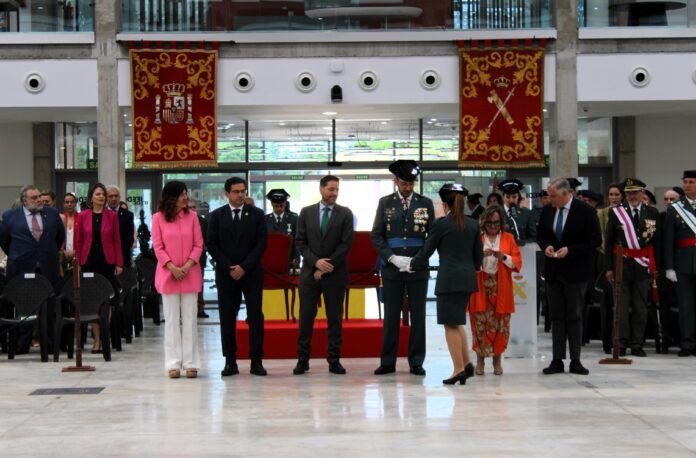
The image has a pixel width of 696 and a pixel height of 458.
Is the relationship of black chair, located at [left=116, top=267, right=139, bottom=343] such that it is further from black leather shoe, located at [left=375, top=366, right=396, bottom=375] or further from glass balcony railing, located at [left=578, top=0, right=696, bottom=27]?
glass balcony railing, located at [left=578, top=0, right=696, bottom=27]

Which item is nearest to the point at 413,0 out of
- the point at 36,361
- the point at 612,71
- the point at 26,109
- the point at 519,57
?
the point at 519,57

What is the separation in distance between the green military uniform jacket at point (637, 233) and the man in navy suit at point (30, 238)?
6170mm

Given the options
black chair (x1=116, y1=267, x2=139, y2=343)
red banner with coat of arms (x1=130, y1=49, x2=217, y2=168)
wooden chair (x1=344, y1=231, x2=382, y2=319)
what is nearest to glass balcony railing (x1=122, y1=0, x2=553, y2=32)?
red banner with coat of arms (x1=130, y1=49, x2=217, y2=168)

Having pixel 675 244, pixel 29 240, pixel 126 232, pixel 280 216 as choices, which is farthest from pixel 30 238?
pixel 675 244

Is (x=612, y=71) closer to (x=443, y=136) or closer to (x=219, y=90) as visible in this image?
(x=443, y=136)

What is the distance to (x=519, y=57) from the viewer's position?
72.4 feet

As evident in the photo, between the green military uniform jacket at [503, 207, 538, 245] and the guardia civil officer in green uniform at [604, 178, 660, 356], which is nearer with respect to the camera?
the guardia civil officer in green uniform at [604, 178, 660, 356]

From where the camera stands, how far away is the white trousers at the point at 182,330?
40.2ft

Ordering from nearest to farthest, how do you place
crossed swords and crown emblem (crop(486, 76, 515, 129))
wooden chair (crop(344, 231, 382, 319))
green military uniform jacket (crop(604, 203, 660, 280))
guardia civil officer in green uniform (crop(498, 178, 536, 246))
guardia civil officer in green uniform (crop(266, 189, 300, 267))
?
green military uniform jacket (crop(604, 203, 660, 280)), wooden chair (crop(344, 231, 382, 319)), guardia civil officer in green uniform (crop(498, 178, 536, 246)), guardia civil officer in green uniform (crop(266, 189, 300, 267)), crossed swords and crown emblem (crop(486, 76, 515, 129))

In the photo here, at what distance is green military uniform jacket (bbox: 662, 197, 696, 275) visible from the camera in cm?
1412

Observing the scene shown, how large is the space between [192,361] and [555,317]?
3.43m

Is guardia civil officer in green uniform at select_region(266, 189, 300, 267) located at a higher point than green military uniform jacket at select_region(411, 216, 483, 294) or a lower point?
higher

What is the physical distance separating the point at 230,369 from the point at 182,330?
609 millimetres

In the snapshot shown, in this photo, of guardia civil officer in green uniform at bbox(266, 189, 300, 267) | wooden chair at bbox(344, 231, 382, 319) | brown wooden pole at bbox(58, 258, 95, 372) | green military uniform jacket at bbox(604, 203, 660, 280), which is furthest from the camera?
guardia civil officer in green uniform at bbox(266, 189, 300, 267)
